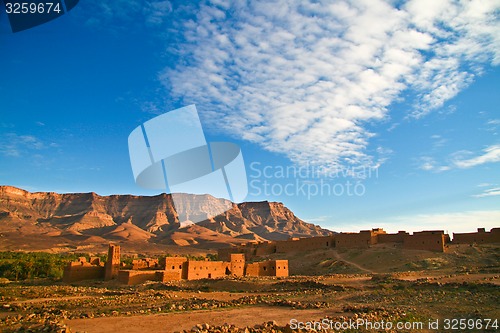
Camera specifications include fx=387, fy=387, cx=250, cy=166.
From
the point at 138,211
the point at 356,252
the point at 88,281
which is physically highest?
the point at 138,211

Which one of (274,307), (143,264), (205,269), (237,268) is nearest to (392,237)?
(237,268)

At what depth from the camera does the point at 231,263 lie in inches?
1517

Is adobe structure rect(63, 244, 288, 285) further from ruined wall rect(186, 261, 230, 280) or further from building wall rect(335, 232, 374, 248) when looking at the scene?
building wall rect(335, 232, 374, 248)

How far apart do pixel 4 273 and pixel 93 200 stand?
4601 inches

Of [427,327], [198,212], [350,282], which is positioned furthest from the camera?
[198,212]

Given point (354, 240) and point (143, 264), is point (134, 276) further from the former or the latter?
point (354, 240)

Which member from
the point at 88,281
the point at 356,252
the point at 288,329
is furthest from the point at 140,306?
the point at 356,252

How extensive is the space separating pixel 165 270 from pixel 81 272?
892 cm

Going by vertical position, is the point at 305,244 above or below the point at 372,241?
below

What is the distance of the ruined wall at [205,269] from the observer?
35188mm

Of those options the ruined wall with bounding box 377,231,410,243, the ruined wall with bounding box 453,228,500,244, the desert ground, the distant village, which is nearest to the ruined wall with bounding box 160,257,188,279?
the distant village

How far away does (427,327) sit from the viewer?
14.8m

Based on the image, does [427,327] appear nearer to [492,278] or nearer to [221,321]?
[221,321]

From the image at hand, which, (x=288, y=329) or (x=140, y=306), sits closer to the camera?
(x=288, y=329)
